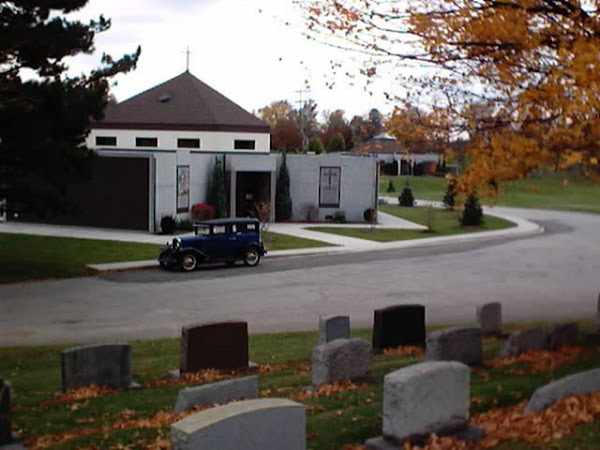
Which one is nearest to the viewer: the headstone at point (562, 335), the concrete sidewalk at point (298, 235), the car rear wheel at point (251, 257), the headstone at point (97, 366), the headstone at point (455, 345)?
the headstone at point (97, 366)

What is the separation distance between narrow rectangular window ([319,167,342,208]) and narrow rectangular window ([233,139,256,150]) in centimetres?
768

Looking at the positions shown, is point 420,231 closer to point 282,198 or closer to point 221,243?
point 282,198

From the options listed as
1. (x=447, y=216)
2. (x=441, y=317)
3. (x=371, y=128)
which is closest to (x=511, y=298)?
(x=441, y=317)

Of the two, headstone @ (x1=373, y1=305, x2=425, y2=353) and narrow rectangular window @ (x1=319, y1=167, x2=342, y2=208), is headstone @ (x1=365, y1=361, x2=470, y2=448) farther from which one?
→ narrow rectangular window @ (x1=319, y1=167, x2=342, y2=208)

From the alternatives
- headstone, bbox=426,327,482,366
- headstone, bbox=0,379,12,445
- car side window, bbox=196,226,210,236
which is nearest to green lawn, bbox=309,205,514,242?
car side window, bbox=196,226,210,236

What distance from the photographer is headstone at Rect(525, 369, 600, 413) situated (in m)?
7.65

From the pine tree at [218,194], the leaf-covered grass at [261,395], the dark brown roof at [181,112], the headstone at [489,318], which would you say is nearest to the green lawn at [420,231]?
the pine tree at [218,194]

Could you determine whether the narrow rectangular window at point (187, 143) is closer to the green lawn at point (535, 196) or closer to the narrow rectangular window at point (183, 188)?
the narrow rectangular window at point (183, 188)

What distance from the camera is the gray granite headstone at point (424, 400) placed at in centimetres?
691

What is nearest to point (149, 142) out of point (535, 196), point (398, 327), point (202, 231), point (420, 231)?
point (420, 231)

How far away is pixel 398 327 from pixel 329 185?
29167 mm

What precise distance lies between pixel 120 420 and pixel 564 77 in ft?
21.6

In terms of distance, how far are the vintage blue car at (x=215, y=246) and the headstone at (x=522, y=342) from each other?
15.3m

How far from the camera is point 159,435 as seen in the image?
7539mm
